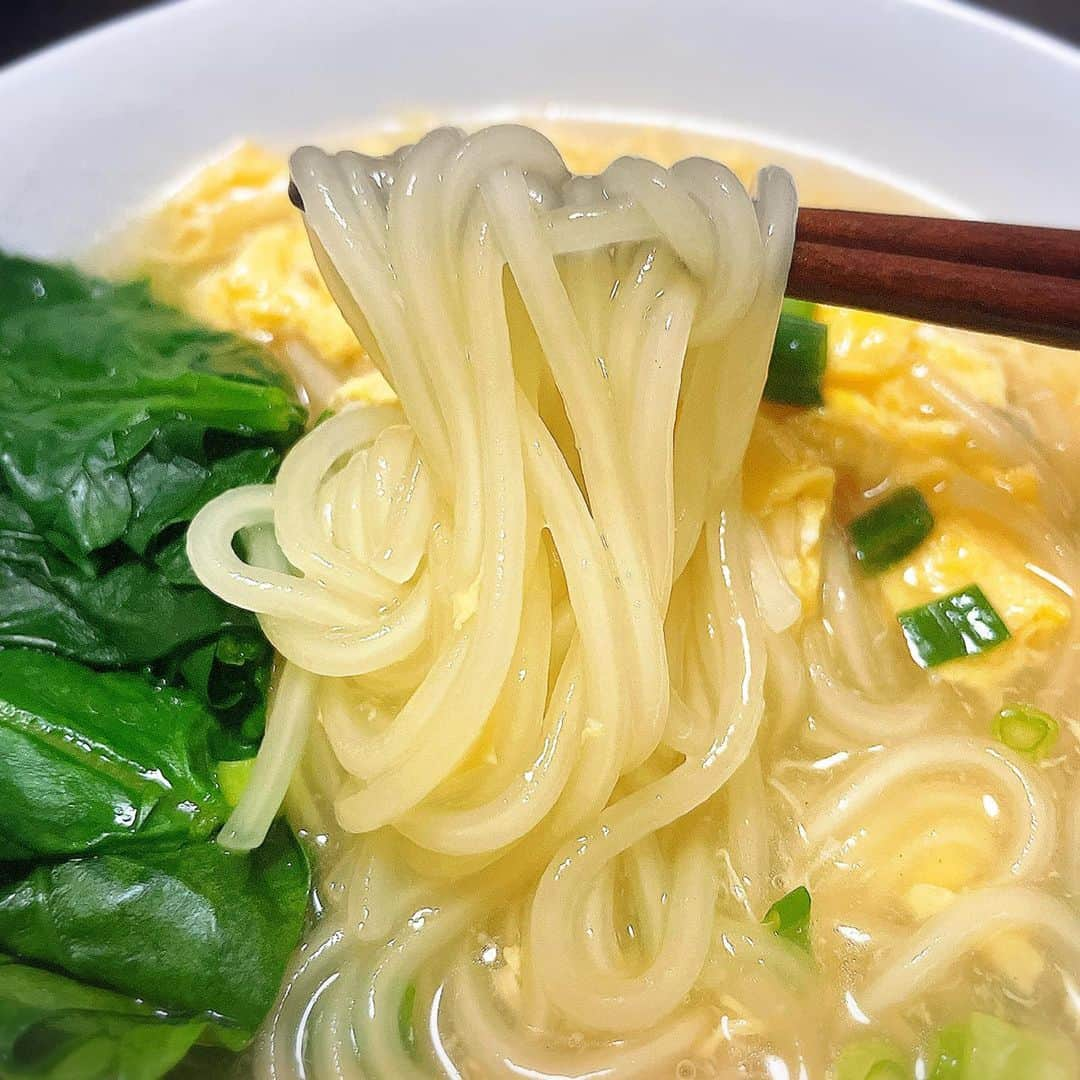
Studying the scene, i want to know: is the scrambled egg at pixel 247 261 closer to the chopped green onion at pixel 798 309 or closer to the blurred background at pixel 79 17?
the chopped green onion at pixel 798 309

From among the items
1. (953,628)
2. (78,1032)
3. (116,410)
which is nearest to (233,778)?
(78,1032)

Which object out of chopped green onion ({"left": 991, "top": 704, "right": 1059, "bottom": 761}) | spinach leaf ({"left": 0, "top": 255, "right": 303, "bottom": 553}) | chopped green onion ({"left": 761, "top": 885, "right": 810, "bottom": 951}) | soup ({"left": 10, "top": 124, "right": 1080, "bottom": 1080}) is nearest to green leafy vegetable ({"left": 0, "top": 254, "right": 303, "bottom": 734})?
spinach leaf ({"left": 0, "top": 255, "right": 303, "bottom": 553})

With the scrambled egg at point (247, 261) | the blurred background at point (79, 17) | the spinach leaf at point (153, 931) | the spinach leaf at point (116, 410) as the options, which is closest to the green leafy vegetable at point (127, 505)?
the spinach leaf at point (116, 410)

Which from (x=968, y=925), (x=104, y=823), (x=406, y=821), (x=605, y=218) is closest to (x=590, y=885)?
(x=406, y=821)

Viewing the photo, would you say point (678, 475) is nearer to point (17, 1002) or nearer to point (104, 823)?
point (104, 823)

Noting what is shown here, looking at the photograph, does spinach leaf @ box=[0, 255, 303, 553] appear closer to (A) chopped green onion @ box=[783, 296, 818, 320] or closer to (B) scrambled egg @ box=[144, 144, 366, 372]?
(B) scrambled egg @ box=[144, 144, 366, 372]
